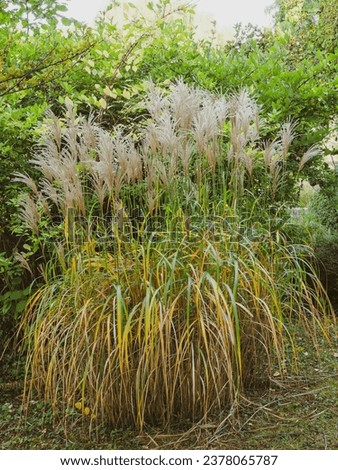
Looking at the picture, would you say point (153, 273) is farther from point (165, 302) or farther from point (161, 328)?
point (161, 328)

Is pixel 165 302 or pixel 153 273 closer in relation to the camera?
pixel 165 302

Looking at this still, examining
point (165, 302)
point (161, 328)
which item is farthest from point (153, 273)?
point (161, 328)

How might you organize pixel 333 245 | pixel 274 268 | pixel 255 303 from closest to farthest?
1. pixel 255 303
2. pixel 274 268
3. pixel 333 245

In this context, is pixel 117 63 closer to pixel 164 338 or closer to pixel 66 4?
pixel 66 4

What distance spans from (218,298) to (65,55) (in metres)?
1.58

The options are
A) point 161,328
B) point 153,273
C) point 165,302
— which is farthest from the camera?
point 153,273

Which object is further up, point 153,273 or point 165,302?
point 153,273

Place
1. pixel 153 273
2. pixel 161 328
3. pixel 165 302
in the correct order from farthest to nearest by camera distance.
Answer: pixel 153 273
pixel 165 302
pixel 161 328

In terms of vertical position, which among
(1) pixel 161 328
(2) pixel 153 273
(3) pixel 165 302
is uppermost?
(2) pixel 153 273

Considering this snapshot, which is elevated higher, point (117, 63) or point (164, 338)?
point (117, 63)

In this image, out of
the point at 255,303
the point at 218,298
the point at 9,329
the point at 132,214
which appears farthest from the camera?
the point at 9,329
